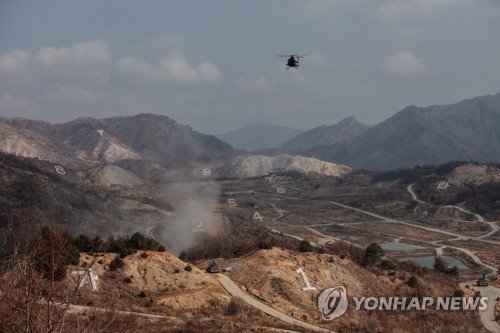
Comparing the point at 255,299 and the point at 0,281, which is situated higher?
the point at 0,281

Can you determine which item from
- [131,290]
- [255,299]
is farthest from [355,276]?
[131,290]

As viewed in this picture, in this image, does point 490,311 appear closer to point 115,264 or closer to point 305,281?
point 305,281

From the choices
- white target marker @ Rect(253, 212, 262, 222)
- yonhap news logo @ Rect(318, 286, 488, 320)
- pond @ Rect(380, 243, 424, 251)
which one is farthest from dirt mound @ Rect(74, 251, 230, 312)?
white target marker @ Rect(253, 212, 262, 222)

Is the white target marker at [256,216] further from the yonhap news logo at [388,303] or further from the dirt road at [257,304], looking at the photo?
the dirt road at [257,304]

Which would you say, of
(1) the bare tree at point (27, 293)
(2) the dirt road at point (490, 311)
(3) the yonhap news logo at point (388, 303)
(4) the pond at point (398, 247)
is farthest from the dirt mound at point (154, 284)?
(4) the pond at point (398, 247)

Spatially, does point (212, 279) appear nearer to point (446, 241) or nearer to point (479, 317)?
point (479, 317)

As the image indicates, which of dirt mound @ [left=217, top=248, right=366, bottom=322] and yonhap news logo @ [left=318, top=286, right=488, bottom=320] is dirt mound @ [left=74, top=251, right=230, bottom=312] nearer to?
dirt mound @ [left=217, top=248, right=366, bottom=322]
